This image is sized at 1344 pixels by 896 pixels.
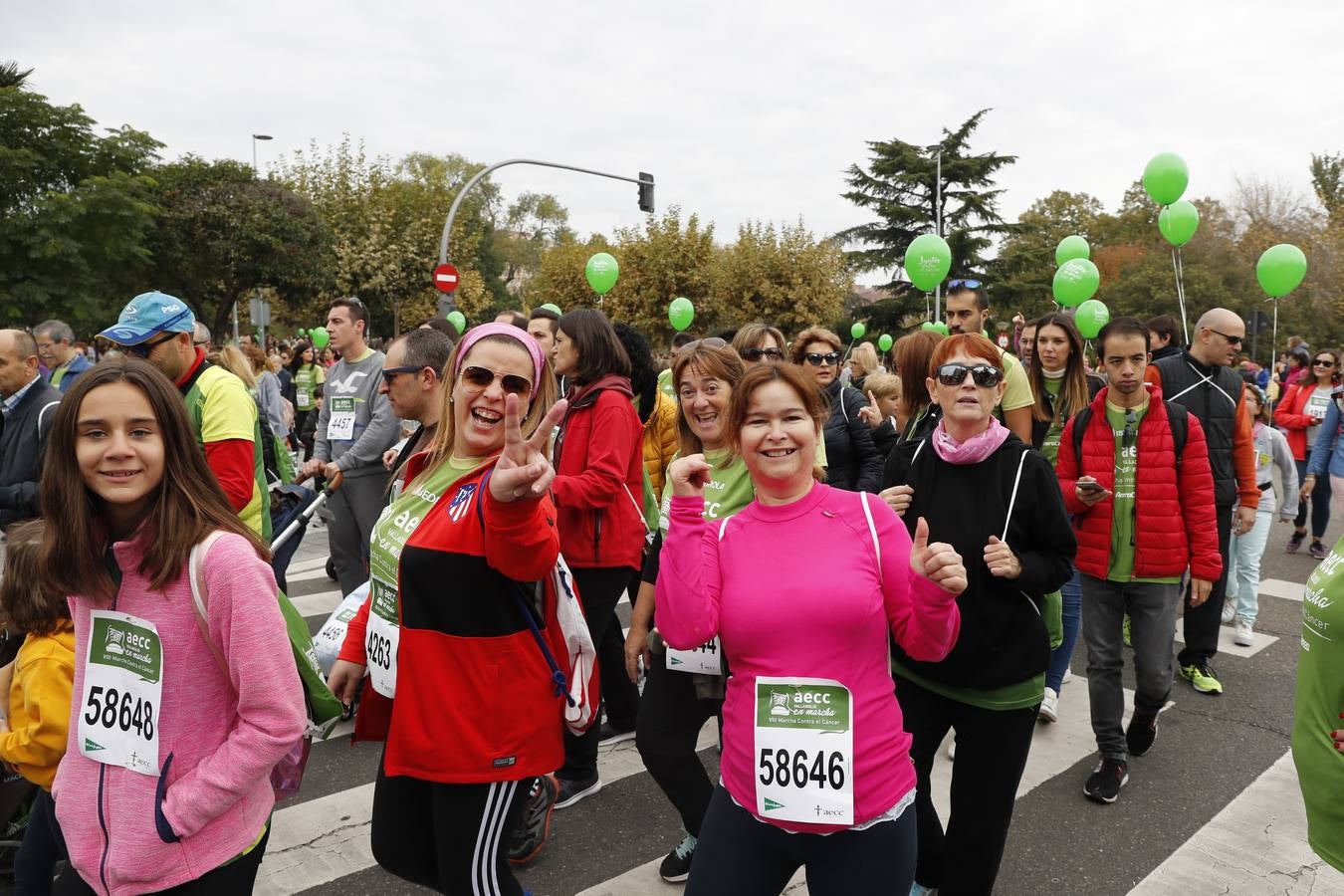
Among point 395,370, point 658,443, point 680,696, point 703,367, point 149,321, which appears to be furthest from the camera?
point 658,443

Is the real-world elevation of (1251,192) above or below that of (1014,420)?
above

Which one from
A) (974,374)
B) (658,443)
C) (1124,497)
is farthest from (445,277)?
(974,374)

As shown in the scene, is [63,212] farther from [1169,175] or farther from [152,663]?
[152,663]

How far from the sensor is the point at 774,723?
6.59 ft

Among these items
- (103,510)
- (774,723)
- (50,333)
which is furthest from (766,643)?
(50,333)

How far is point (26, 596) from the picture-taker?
2.27m

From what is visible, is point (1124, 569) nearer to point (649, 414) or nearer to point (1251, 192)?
point (649, 414)

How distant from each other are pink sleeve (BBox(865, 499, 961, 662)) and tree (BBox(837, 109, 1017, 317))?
38498 mm

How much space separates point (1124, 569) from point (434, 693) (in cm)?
321

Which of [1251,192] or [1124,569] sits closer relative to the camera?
[1124,569]

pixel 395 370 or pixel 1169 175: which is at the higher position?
pixel 1169 175

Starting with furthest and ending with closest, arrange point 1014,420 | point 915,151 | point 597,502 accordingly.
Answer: point 915,151 < point 1014,420 < point 597,502

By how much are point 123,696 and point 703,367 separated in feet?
7.29

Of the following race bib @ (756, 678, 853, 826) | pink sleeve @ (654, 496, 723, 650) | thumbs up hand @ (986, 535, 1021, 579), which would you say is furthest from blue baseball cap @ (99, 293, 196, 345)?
thumbs up hand @ (986, 535, 1021, 579)
